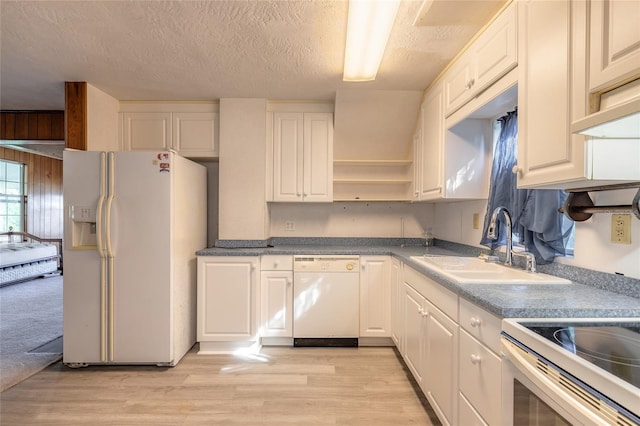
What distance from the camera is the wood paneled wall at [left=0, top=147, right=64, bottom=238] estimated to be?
644 cm

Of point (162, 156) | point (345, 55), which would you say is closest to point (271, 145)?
point (162, 156)

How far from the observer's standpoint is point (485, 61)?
1790mm

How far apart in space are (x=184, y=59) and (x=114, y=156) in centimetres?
91

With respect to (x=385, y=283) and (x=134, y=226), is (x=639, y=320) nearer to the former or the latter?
(x=385, y=283)

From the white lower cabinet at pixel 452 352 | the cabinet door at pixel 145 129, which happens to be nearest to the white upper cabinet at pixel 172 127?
the cabinet door at pixel 145 129

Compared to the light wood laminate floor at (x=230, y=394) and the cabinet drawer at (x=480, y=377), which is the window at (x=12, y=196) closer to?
the light wood laminate floor at (x=230, y=394)

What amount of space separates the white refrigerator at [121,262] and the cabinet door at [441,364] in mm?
1920

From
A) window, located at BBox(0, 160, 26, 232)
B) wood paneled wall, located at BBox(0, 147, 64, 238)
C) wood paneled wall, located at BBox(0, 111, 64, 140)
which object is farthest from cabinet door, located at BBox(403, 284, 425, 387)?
wood paneled wall, located at BBox(0, 147, 64, 238)

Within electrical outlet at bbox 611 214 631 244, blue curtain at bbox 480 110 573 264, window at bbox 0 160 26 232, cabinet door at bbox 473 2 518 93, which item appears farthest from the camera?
window at bbox 0 160 26 232

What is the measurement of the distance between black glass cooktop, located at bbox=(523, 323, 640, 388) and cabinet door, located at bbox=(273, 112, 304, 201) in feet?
7.87

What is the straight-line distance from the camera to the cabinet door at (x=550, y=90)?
1.16m

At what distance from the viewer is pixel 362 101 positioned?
2.97 m

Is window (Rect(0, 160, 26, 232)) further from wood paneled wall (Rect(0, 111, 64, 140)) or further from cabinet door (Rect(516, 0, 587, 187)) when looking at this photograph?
cabinet door (Rect(516, 0, 587, 187))

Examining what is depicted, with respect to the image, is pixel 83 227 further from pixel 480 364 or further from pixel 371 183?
pixel 480 364
